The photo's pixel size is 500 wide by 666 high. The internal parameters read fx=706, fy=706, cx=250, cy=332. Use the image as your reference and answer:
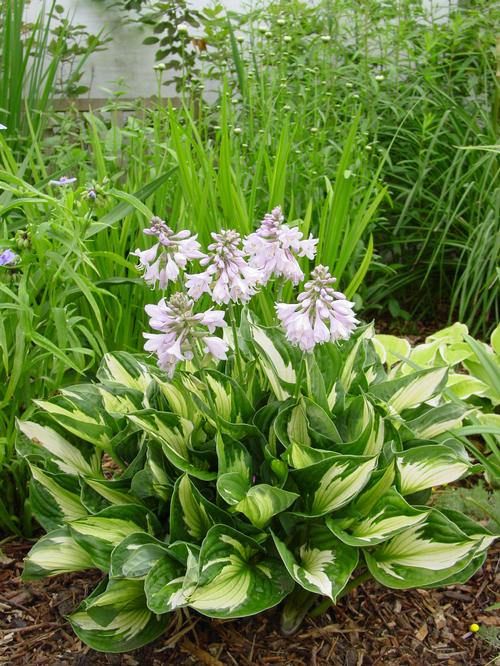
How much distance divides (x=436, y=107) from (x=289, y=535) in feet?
8.56

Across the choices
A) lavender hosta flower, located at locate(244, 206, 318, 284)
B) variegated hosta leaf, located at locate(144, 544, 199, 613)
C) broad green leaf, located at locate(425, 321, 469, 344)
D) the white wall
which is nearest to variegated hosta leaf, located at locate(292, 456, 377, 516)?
variegated hosta leaf, located at locate(144, 544, 199, 613)

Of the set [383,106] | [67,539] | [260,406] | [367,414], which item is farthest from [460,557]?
[383,106]

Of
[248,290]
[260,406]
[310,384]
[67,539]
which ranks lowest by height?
[67,539]

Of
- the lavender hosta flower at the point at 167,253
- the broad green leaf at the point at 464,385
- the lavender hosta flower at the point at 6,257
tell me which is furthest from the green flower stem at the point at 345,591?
the lavender hosta flower at the point at 6,257

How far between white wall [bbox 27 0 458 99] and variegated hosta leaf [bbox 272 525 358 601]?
430 centimetres

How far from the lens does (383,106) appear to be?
11.4 feet

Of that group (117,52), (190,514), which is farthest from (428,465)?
(117,52)

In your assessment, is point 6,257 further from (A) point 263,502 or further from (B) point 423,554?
(B) point 423,554

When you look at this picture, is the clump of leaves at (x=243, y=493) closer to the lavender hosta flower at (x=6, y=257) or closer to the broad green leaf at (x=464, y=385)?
the lavender hosta flower at (x=6, y=257)

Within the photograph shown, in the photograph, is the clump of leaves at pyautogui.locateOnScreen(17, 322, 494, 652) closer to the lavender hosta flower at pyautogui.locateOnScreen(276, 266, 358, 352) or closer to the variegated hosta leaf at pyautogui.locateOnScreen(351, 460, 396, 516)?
the variegated hosta leaf at pyautogui.locateOnScreen(351, 460, 396, 516)

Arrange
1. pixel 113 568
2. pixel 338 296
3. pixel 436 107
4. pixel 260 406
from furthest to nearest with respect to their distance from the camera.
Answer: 1. pixel 436 107
2. pixel 260 406
3. pixel 113 568
4. pixel 338 296

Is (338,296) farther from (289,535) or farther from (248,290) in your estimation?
(289,535)

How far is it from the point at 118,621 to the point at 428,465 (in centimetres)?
72

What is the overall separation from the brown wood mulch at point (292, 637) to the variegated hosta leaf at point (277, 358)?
21.1 inches
